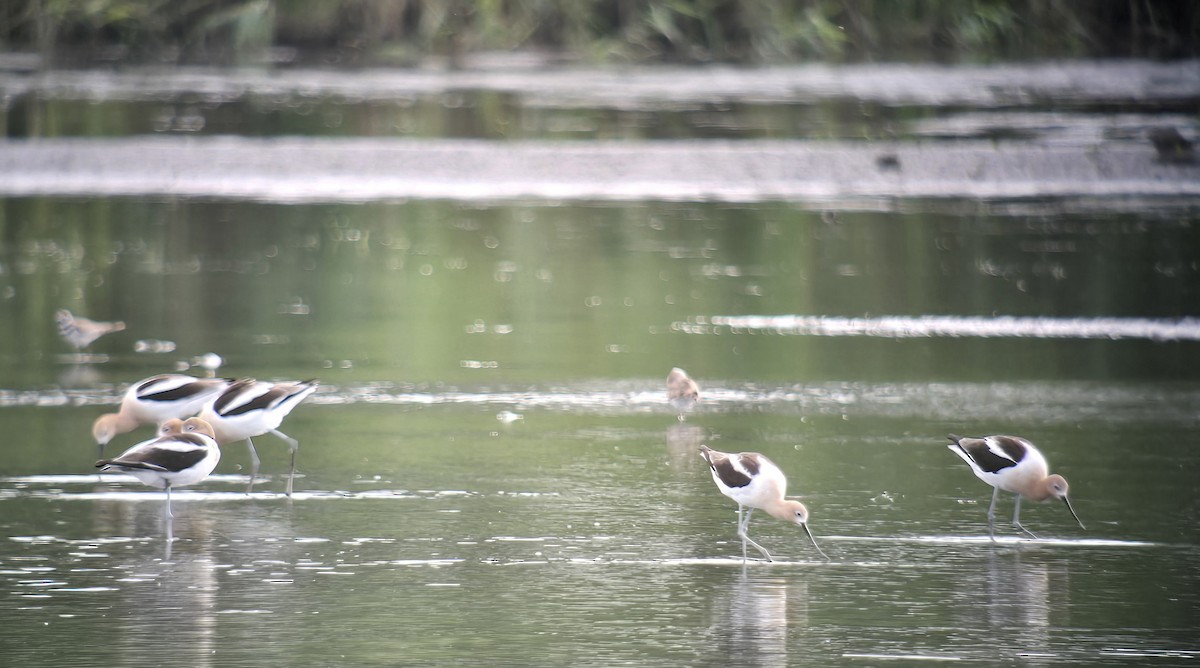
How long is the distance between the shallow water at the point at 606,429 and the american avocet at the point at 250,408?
0.30 meters

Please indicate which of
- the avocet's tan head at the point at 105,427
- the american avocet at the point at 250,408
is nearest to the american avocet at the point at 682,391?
the american avocet at the point at 250,408

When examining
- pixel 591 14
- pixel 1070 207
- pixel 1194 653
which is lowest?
pixel 1194 653

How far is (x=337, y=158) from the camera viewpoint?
22.9m

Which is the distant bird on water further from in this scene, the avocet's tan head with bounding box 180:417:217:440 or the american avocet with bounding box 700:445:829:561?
the avocet's tan head with bounding box 180:417:217:440

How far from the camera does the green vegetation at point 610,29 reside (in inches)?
1523

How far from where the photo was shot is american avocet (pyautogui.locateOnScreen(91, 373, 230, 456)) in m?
9.62

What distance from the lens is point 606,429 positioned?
1051cm

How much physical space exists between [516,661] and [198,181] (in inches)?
643

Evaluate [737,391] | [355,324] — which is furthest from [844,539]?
[355,324]

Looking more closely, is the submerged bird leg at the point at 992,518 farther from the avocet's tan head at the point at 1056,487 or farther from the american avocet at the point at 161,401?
the american avocet at the point at 161,401

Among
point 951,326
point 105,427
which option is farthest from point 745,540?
point 951,326

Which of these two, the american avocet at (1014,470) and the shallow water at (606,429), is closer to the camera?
the shallow water at (606,429)

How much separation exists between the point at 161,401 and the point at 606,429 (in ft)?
8.09

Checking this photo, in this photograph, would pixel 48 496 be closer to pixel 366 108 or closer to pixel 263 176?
pixel 263 176
